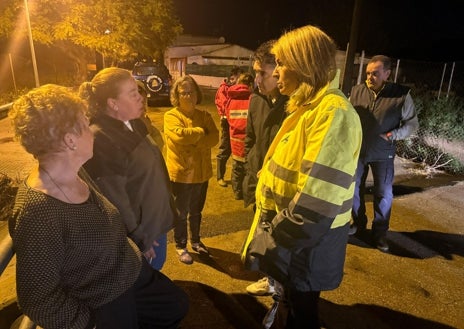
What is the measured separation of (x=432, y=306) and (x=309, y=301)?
1627 millimetres

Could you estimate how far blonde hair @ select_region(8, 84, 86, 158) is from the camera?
1.52 m

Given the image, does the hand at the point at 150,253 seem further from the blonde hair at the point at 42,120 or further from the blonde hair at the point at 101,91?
the blonde hair at the point at 42,120

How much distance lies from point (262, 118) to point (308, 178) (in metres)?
1.46

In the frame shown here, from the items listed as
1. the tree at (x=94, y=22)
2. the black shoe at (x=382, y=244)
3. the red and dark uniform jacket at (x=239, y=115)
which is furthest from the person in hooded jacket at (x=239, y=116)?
the tree at (x=94, y=22)

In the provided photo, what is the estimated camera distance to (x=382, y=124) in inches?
159

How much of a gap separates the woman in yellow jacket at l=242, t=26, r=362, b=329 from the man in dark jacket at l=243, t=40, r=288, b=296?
740 mm

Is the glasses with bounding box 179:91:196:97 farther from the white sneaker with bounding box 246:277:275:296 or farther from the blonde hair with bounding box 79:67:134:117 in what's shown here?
the white sneaker with bounding box 246:277:275:296

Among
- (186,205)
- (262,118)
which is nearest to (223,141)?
(186,205)

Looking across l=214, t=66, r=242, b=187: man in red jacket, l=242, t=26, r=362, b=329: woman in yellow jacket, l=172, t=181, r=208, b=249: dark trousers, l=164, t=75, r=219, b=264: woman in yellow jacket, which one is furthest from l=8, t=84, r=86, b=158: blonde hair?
l=214, t=66, r=242, b=187: man in red jacket

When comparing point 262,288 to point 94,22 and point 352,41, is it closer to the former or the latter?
point 352,41

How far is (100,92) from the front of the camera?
7.40ft

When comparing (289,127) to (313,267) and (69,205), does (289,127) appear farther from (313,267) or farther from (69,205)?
(69,205)

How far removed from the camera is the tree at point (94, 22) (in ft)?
50.2

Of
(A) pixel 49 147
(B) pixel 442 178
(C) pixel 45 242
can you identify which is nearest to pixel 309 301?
(C) pixel 45 242
